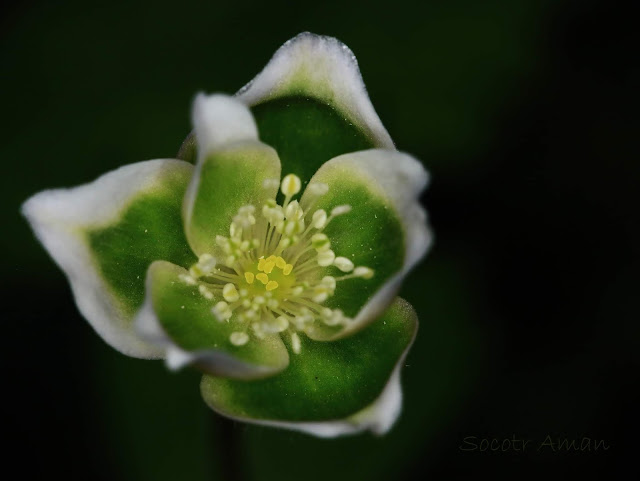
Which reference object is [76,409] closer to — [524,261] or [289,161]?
[289,161]

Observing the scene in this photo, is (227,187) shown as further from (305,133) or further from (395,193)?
(395,193)

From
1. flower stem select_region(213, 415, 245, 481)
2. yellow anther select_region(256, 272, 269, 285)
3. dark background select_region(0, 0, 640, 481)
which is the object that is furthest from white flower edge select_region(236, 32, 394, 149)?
dark background select_region(0, 0, 640, 481)

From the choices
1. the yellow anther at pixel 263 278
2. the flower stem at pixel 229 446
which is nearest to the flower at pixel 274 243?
the yellow anther at pixel 263 278

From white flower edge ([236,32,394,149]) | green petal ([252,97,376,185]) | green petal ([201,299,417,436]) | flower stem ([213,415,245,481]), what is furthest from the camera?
flower stem ([213,415,245,481])

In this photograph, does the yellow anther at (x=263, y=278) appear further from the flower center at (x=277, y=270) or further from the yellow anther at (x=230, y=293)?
the yellow anther at (x=230, y=293)

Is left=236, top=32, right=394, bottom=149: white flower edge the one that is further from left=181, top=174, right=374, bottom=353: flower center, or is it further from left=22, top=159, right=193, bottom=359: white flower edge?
left=22, top=159, right=193, bottom=359: white flower edge

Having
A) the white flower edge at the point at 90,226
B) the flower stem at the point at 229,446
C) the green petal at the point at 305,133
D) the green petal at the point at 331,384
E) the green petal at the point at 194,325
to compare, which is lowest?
the flower stem at the point at 229,446

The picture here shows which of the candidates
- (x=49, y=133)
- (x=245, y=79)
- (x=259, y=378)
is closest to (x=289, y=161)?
(x=259, y=378)

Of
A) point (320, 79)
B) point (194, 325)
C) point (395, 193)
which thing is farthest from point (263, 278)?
point (320, 79)
